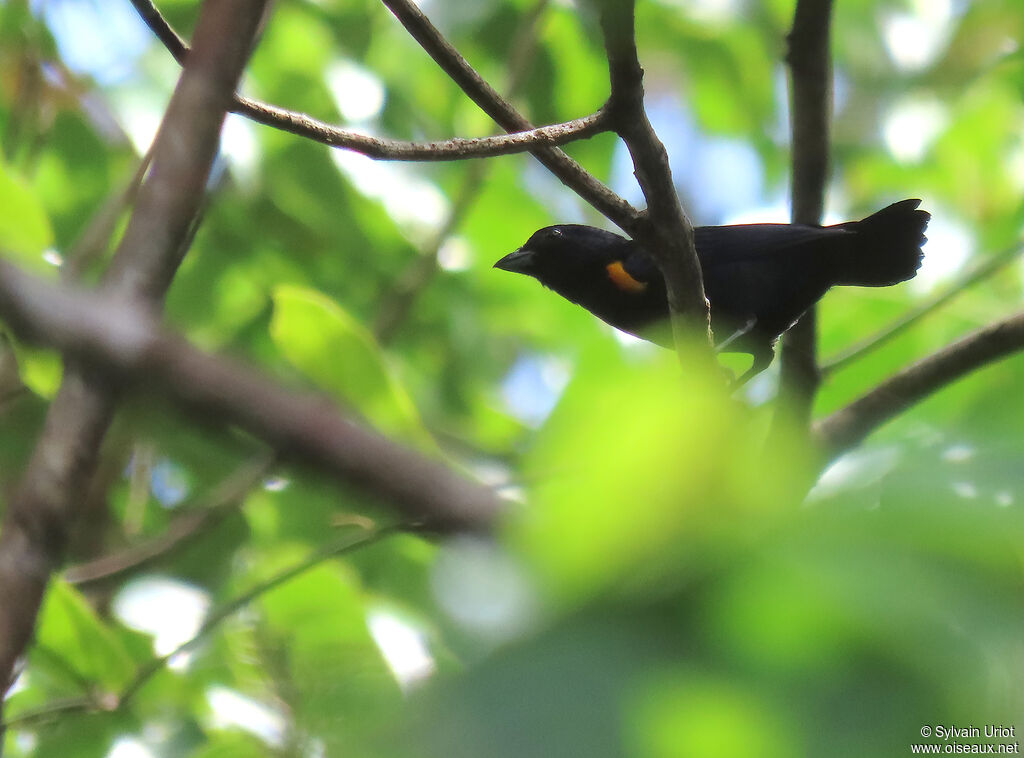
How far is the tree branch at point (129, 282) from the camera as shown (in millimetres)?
809

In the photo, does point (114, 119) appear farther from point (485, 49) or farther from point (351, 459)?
point (351, 459)

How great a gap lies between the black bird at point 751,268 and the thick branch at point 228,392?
361 centimetres

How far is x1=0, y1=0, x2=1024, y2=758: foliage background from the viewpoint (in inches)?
22.6

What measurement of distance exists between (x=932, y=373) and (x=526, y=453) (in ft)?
7.57

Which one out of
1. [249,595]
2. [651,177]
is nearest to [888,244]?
[651,177]

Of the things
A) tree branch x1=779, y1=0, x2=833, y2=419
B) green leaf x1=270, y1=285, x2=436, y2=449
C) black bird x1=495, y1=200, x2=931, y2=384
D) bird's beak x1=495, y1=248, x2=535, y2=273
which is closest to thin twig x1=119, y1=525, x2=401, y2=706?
green leaf x1=270, y1=285, x2=436, y2=449

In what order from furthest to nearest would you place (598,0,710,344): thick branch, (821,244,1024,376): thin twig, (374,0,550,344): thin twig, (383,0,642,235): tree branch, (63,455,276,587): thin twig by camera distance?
(374,0,550,344): thin twig, (821,244,1024,376): thin twig, (63,455,276,587): thin twig, (383,0,642,235): tree branch, (598,0,710,344): thick branch

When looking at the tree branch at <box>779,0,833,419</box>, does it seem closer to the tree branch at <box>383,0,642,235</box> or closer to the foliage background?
the foliage background

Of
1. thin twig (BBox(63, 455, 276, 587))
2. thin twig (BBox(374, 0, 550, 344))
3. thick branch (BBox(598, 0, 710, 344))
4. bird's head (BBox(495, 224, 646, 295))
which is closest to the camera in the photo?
thick branch (BBox(598, 0, 710, 344))

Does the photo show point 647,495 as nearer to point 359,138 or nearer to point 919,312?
point 359,138

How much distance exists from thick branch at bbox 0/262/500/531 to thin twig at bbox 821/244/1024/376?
117 inches

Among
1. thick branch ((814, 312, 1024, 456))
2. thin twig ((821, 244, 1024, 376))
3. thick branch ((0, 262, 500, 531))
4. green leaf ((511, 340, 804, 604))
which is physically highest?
thin twig ((821, 244, 1024, 376))

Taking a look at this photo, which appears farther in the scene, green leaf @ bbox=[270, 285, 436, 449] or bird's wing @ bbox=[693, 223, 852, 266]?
bird's wing @ bbox=[693, 223, 852, 266]

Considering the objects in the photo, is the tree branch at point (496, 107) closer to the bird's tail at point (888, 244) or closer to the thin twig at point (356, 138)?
the thin twig at point (356, 138)
